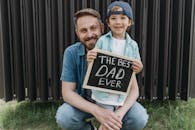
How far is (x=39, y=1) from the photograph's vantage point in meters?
4.27

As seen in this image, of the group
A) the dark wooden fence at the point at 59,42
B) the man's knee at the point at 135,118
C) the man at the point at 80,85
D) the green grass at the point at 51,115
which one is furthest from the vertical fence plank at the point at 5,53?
the man's knee at the point at 135,118

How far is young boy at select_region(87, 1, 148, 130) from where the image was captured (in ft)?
9.87

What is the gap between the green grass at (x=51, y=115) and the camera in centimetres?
425

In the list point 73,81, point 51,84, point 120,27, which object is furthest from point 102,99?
point 51,84

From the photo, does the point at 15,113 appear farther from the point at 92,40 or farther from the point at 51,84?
the point at 92,40

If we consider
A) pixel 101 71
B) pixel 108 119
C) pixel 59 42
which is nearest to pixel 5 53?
pixel 59 42

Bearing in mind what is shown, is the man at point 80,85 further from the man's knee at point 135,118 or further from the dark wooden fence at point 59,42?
the dark wooden fence at point 59,42

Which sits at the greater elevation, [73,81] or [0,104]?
[73,81]

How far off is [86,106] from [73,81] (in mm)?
285

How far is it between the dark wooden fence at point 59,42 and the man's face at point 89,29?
1087 mm

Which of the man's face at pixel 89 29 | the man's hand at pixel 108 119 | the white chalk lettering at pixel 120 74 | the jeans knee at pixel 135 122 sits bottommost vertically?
the jeans knee at pixel 135 122

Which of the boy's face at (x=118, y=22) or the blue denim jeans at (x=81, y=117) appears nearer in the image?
the boy's face at (x=118, y=22)

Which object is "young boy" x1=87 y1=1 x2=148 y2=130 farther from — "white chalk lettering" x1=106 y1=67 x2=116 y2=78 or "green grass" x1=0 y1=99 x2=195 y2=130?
"green grass" x1=0 y1=99 x2=195 y2=130

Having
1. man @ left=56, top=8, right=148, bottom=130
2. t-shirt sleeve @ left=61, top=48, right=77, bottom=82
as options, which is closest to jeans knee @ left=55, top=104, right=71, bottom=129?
man @ left=56, top=8, right=148, bottom=130
